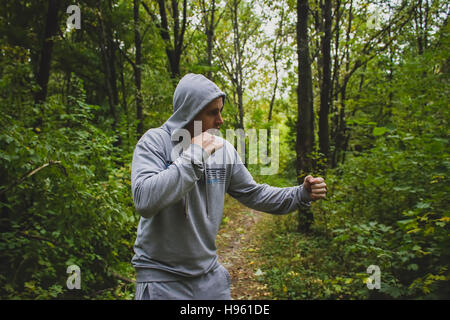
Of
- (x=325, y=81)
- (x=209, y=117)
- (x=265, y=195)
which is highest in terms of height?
(x=325, y=81)

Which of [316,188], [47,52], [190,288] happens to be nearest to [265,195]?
[316,188]

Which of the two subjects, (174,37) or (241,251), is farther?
(174,37)

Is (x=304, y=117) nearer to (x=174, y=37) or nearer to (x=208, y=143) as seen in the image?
(x=208, y=143)

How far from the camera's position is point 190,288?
71.3 inches

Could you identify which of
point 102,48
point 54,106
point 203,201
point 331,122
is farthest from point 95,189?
point 331,122

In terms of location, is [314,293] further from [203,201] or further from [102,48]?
[102,48]

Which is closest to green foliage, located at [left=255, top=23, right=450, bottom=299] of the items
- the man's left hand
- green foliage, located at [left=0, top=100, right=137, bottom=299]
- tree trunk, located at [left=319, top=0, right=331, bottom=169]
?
the man's left hand

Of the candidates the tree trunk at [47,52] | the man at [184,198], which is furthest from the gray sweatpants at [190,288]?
the tree trunk at [47,52]

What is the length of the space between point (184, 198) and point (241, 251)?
527 cm

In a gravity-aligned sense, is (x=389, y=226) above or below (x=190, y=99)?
below

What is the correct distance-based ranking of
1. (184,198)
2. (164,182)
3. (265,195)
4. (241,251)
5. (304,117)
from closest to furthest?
(164,182) → (184,198) → (265,195) → (304,117) → (241,251)

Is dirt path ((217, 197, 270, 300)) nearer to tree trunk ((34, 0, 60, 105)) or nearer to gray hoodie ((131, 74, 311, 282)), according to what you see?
gray hoodie ((131, 74, 311, 282))

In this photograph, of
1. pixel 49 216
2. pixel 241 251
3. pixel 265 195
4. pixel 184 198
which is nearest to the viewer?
pixel 184 198

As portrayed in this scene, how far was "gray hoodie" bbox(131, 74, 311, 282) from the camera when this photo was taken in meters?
1.53
